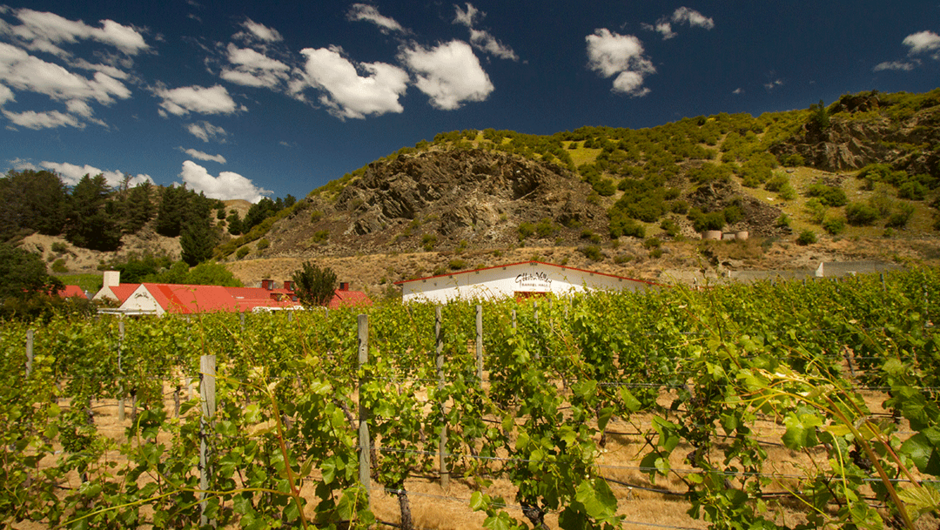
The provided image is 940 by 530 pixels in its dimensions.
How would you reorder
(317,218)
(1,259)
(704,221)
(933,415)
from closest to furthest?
1. (933,415)
2. (1,259)
3. (704,221)
4. (317,218)

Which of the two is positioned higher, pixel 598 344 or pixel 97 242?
pixel 97 242

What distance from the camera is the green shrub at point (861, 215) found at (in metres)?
25.2

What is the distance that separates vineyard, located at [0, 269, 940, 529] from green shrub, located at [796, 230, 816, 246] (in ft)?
61.5

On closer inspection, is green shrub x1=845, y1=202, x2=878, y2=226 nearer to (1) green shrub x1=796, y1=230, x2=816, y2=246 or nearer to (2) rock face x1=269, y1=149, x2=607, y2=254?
(1) green shrub x1=796, y1=230, x2=816, y2=246

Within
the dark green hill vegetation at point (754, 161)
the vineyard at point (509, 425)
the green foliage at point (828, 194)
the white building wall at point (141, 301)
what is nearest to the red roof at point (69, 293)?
the white building wall at point (141, 301)

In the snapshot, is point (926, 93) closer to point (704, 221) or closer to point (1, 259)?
point (704, 221)

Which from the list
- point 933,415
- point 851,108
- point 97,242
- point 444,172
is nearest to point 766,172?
point 851,108

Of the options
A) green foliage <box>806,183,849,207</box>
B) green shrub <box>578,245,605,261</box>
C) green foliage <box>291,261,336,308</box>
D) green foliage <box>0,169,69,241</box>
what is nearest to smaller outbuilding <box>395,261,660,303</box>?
green foliage <box>291,261,336,308</box>

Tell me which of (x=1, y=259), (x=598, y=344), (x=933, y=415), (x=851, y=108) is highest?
(x=851, y=108)

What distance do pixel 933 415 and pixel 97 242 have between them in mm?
77572

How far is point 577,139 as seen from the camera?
5228cm

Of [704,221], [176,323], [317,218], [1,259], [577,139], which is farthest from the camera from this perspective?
[577,139]

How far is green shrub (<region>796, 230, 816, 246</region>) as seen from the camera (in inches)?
907

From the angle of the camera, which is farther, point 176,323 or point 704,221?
point 704,221
